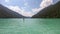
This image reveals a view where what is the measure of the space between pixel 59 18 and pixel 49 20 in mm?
1089

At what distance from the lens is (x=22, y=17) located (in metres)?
9.25

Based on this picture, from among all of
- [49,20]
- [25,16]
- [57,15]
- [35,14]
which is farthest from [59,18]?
[25,16]

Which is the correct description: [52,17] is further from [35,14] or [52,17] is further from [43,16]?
[35,14]

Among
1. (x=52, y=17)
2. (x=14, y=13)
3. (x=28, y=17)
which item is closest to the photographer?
(x=28, y=17)

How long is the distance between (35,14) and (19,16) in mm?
962

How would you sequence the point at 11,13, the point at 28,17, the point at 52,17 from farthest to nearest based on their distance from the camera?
the point at 52,17 → the point at 11,13 → the point at 28,17

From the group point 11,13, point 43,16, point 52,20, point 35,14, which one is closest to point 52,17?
point 52,20

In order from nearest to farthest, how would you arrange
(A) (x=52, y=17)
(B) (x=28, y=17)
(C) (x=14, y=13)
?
1. (B) (x=28, y=17)
2. (C) (x=14, y=13)
3. (A) (x=52, y=17)

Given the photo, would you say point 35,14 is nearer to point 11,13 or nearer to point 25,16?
point 25,16

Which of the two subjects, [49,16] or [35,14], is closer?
[35,14]

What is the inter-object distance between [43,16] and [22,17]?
6.07 feet

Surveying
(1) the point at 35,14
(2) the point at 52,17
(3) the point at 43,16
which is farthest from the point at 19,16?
(2) the point at 52,17

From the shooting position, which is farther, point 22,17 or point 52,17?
point 52,17

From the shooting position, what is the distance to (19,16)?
941 cm
